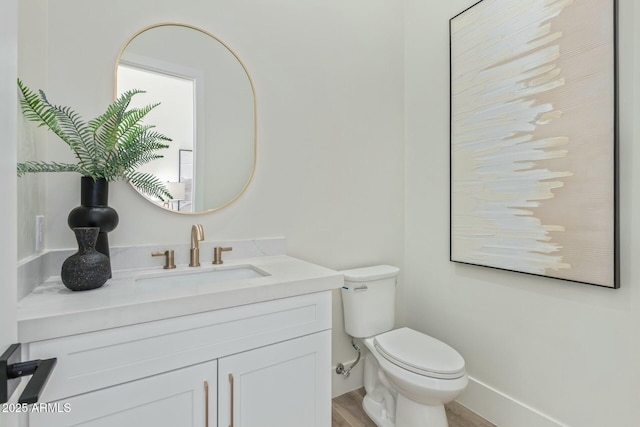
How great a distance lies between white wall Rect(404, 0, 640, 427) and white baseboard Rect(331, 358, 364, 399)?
1.63 ft

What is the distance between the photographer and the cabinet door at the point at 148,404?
78cm

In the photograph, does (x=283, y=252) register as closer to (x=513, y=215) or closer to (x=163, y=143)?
(x=163, y=143)

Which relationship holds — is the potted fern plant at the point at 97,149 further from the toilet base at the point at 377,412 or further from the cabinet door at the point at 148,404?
the toilet base at the point at 377,412

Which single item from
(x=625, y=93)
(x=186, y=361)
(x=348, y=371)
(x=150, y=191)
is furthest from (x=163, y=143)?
(x=625, y=93)

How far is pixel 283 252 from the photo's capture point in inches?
66.2

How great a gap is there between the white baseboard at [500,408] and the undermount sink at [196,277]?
1423mm

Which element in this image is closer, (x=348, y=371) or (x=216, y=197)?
(x=216, y=197)

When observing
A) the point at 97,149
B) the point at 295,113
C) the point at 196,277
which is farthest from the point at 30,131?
the point at 295,113

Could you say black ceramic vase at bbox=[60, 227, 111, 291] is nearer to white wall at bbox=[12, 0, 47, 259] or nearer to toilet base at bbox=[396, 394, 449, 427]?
white wall at bbox=[12, 0, 47, 259]

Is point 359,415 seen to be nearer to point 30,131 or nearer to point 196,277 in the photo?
point 196,277

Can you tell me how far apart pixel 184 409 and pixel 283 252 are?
2.85ft

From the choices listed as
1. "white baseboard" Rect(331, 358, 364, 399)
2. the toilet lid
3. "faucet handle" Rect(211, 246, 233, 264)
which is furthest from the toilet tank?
"faucet handle" Rect(211, 246, 233, 264)

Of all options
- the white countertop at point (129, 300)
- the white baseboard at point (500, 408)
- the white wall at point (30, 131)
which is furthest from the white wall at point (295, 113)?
the white baseboard at point (500, 408)

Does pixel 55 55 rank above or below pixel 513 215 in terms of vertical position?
above
